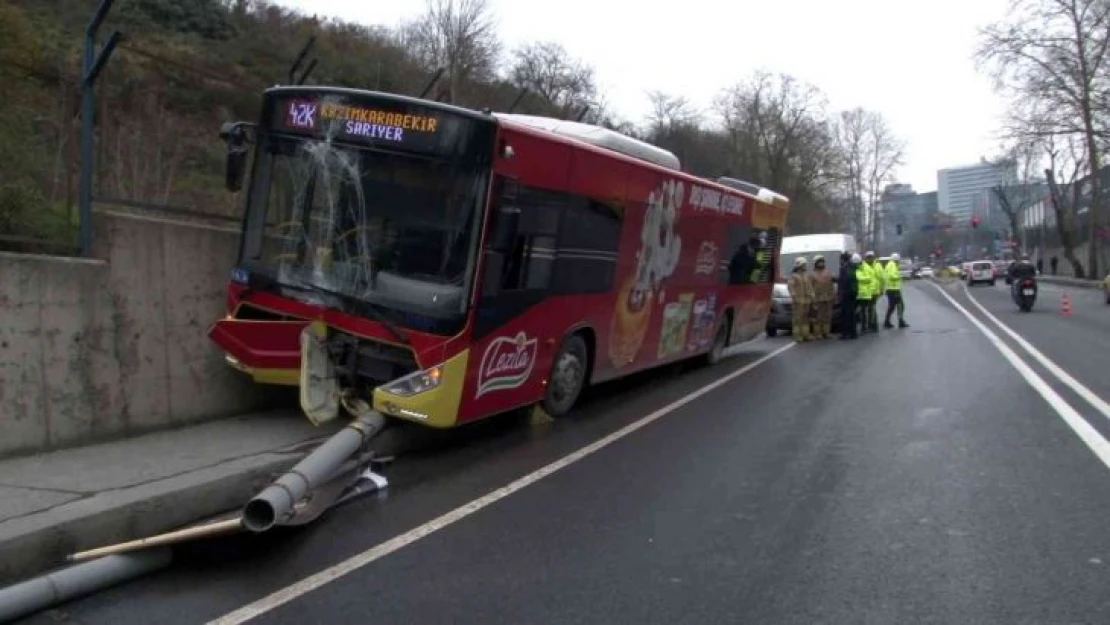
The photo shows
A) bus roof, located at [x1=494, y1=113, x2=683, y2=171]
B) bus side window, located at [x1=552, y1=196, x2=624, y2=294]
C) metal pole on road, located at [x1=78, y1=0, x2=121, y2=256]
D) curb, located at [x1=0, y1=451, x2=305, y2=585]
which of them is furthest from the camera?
bus roof, located at [x1=494, y1=113, x2=683, y2=171]

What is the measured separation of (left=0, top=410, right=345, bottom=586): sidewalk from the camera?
5.36 metres

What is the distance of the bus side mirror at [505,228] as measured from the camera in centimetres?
816

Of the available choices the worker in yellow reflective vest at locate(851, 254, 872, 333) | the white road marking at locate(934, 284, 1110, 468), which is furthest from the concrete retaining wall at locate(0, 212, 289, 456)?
the worker in yellow reflective vest at locate(851, 254, 872, 333)

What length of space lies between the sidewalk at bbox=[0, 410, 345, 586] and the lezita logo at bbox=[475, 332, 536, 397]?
1427mm

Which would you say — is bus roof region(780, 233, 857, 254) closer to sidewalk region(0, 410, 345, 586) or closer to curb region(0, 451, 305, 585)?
sidewalk region(0, 410, 345, 586)

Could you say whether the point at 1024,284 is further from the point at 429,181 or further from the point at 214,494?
the point at 214,494

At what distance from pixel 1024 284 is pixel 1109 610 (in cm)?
2675

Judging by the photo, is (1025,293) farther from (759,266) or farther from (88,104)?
(88,104)

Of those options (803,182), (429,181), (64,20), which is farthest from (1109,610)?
(803,182)

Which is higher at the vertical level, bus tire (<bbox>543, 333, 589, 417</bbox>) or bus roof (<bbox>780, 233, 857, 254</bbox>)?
bus roof (<bbox>780, 233, 857, 254</bbox>)

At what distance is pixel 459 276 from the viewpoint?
313 inches

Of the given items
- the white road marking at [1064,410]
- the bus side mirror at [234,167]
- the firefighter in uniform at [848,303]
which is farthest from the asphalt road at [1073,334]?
the bus side mirror at [234,167]

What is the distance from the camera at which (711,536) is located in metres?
5.80

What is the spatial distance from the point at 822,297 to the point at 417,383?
14662mm
